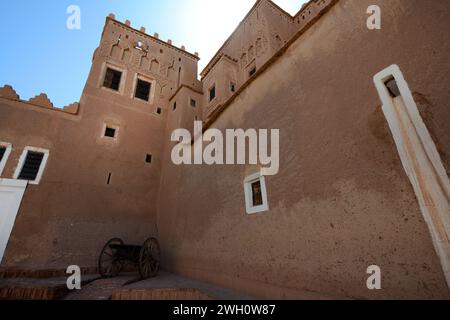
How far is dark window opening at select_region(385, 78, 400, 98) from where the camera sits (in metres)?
3.18

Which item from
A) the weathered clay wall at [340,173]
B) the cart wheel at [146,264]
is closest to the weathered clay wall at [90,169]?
the cart wheel at [146,264]

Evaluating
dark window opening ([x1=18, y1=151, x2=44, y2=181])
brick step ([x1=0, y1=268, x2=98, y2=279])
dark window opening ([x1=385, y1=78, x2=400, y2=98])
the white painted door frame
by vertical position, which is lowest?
brick step ([x1=0, y1=268, x2=98, y2=279])

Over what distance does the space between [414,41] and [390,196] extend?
2252mm

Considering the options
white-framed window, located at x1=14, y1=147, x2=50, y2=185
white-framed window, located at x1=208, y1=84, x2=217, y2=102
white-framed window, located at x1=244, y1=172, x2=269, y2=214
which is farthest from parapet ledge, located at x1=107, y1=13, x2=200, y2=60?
white-framed window, located at x1=244, y1=172, x2=269, y2=214

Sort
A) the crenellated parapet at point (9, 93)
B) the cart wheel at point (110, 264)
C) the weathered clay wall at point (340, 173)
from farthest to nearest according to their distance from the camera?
the crenellated parapet at point (9, 93)
the cart wheel at point (110, 264)
the weathered clay wall at point (340, 173)

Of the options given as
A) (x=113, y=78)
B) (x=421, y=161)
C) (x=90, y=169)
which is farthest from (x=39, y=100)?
(x=421, y=161)

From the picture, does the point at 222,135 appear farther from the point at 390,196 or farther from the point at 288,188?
the point at 390,196

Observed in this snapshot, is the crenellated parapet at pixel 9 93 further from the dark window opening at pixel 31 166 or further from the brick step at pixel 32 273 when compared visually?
the brick step at pixel 32 273

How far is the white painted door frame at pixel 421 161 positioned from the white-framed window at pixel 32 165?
11.6m

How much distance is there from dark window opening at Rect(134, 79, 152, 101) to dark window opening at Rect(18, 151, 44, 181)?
5.91 m

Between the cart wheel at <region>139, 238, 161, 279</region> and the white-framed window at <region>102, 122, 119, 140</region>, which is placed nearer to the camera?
the cart wheel at <region>139, 238, 161, 279</region>

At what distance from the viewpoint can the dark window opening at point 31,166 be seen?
8720 mm

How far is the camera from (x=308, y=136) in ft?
13.9

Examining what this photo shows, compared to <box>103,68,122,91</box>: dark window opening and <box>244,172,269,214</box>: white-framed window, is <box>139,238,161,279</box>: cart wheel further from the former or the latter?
<box>103,68,122,91</box>: dark window opening
